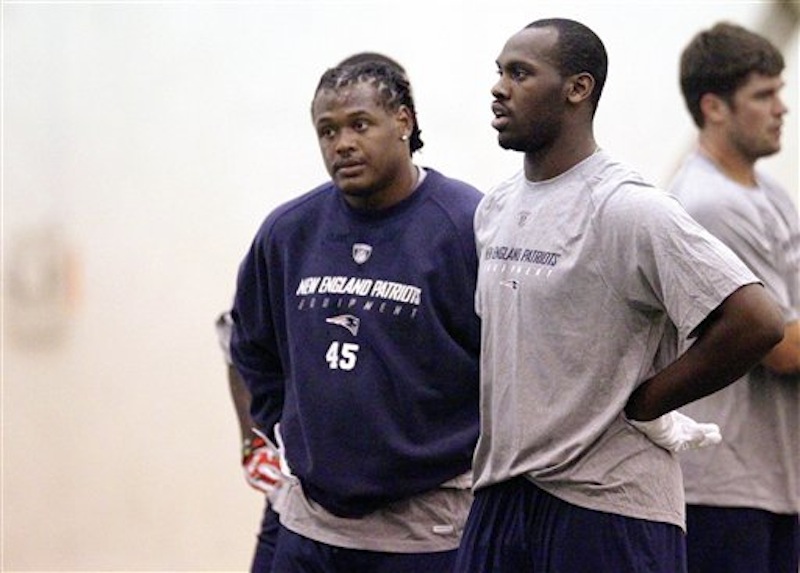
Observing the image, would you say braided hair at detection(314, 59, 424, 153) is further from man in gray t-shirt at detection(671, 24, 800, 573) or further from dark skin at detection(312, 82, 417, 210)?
man in gray t-shirt at detection(671, 24, 800, 573)

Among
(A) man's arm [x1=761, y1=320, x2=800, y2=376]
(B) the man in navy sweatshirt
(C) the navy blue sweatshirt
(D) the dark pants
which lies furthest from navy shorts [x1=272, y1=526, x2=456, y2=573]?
(A) man's arm [x1=761, y1=320, x2=800, y2=376]

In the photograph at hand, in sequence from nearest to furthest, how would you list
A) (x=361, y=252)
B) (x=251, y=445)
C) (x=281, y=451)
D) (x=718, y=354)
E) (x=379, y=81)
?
(x=718, y=354)
(x=361, y=252)
(x=379, y=81)
(x=281, y=451)
(x=251, y=445)

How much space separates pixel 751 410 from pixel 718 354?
3.77 ft

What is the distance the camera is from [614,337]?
9.46 feet

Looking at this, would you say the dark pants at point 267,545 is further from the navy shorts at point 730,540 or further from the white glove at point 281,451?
the navy shorts at point 730,540

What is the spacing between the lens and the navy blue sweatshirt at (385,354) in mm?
3428

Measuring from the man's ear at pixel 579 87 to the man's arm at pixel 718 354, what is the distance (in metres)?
0.51

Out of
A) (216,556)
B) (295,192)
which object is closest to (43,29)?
Result: (295,192)

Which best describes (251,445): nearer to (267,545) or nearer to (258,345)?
(267,545)

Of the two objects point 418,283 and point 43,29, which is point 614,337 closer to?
point 418,283

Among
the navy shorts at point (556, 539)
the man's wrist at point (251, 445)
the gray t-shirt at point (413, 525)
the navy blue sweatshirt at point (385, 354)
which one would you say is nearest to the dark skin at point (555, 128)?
the navy shorts at point (556, 539)

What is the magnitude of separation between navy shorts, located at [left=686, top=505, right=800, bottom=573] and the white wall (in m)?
2.36

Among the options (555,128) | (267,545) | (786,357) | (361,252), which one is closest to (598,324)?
(555,128)

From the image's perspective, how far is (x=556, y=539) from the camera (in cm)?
289
